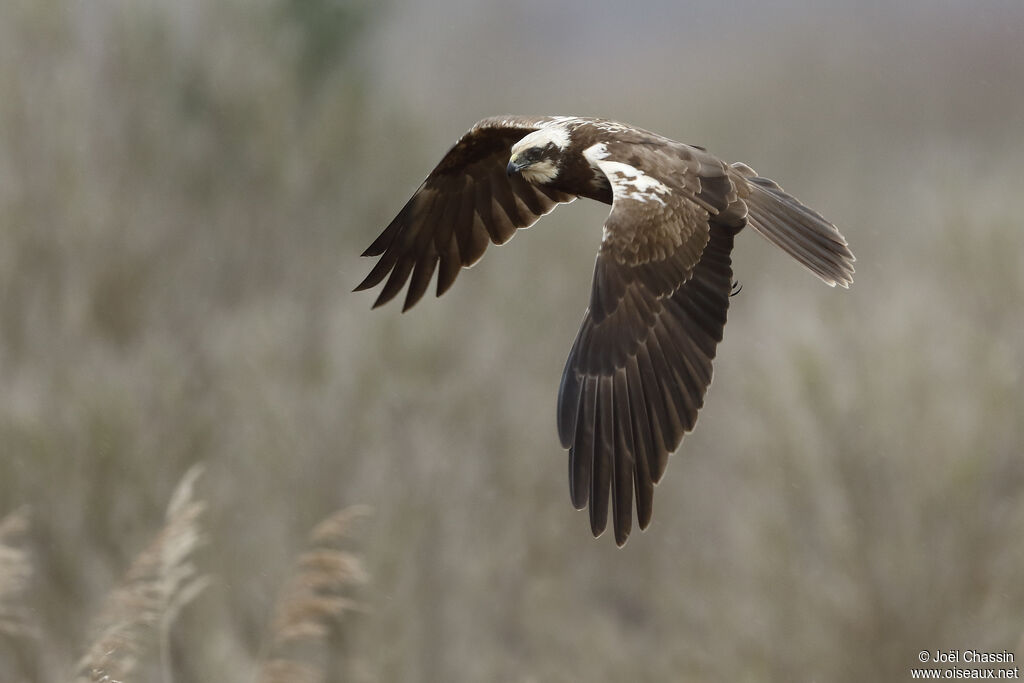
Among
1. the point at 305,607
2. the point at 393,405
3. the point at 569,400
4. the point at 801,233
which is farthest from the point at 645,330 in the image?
the point at 393,405

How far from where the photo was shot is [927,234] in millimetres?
15789

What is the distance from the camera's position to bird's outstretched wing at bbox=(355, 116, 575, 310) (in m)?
5.89

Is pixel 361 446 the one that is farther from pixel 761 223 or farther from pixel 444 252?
pixel 761 223

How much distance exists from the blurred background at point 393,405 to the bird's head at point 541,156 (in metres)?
7.17

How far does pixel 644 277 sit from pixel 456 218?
4.84 ft

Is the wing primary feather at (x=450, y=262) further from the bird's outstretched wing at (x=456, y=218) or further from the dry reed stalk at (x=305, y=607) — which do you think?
the dry reed stalk at (x=305, y=607)

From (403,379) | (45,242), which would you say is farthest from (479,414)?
(45,242)

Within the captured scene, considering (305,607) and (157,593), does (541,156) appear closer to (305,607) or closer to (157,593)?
(305,607)

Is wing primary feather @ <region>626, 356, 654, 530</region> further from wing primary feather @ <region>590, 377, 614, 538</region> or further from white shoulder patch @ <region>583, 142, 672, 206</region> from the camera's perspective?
white shoulder patch @ <region>583, 142, 672, 206</region>

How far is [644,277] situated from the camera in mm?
4668

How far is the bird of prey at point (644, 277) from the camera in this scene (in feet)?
14.4

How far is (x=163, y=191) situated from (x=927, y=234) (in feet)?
29.4

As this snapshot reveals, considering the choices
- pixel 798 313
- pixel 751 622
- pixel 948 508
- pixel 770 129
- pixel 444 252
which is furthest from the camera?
pixel 770 129

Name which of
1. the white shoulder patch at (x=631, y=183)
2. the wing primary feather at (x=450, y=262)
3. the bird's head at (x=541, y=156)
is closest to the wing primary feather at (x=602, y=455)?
the white shoulder patch at (x=631, y=183)
